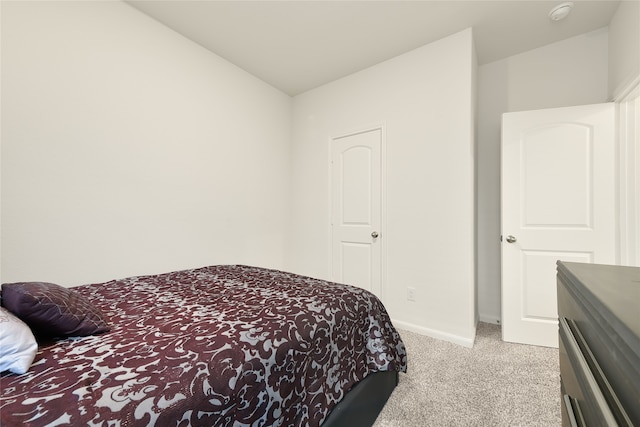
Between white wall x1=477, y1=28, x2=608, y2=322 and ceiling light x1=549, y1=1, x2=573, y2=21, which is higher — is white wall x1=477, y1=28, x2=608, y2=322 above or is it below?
below

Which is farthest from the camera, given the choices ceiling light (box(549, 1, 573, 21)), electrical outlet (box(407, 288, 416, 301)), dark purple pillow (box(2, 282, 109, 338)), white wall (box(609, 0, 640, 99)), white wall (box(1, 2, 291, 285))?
electrical outlet (box(407, 288, 416, 301))

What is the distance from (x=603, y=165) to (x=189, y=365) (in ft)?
9.68

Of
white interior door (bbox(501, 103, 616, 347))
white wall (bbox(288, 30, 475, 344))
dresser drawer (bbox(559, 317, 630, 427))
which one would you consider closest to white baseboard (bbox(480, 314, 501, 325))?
white interior door (bbox(501, 103, 616, 347))

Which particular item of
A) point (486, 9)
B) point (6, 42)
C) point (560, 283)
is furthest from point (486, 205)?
point (6, 42)

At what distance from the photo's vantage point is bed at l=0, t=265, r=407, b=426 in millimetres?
625

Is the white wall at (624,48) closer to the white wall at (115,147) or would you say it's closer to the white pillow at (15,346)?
the white wall at (115,147)

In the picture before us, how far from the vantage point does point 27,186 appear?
1568 mm

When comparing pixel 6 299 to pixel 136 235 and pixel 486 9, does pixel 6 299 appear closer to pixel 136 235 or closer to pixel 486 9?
pixel 136 235

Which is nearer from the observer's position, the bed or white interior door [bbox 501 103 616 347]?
the bed

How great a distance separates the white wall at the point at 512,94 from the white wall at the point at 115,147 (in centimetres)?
245

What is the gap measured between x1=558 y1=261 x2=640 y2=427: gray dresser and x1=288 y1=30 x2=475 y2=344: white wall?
1433mm

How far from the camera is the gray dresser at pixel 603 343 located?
0.42m

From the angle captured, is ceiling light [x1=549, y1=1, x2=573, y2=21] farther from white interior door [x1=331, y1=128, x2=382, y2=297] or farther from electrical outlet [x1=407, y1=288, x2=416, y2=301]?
electrical outlet [x1=407, y1=288, x2=416, y2=301]

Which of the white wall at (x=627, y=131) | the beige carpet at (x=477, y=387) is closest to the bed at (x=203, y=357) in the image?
the beige carpet at (x=477, y=387)
